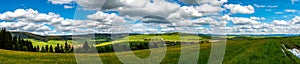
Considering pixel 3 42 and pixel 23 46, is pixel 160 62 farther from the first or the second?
pixel 23 46

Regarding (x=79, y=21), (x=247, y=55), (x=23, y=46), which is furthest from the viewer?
(x=23, y=46)

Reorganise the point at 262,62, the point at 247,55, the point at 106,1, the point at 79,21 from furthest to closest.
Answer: the point at 247,55
the point at 262,62
the point at 106,1
the point at 79,21

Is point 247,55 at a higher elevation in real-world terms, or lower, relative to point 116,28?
lower

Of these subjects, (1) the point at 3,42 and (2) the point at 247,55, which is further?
(1) the point at 3,42

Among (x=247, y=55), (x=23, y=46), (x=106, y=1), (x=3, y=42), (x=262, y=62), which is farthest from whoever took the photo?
(x=23, y=46)

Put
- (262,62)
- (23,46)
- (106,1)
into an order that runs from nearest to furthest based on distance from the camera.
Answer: (106,1) → (262,62) → (23,46)

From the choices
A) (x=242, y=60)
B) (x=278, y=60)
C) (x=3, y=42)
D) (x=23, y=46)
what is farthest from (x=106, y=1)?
(x=23, y=46)

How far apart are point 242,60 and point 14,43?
430ft

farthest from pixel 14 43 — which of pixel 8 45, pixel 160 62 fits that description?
pixel 160 62

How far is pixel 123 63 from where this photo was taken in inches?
1176

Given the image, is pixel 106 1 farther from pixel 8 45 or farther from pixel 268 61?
pixel 8 45

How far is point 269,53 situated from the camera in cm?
3030

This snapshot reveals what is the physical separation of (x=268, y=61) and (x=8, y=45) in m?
127

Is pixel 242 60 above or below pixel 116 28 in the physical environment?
below
